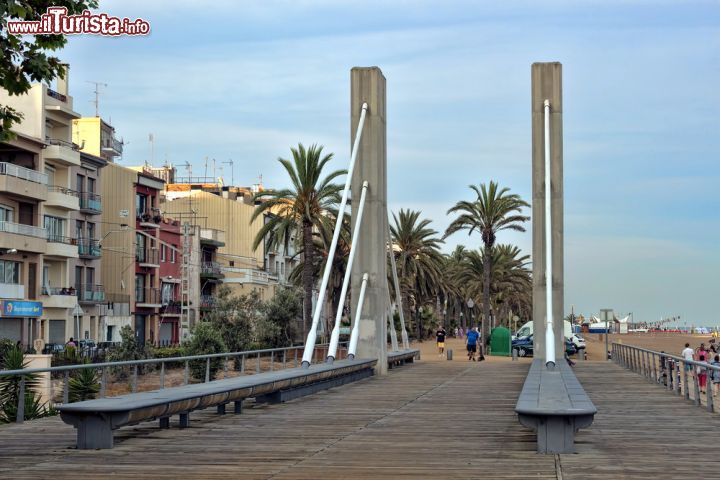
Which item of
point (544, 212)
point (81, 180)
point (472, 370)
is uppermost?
point (81, 180)

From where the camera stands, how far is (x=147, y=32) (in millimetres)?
18172

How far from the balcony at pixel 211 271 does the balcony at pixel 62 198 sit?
76.0 feet

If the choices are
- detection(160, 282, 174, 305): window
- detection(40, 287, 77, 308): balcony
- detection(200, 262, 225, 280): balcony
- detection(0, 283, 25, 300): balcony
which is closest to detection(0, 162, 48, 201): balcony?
detection(0, 283, 25, 300): balcony

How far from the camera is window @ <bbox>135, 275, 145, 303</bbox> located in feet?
247

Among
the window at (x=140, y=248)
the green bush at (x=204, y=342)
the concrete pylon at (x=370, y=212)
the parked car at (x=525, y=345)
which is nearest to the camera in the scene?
the concrete pylon at (x=370, y=212)

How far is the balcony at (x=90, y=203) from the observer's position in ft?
217

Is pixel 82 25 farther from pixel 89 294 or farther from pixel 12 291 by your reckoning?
pixel 89 294

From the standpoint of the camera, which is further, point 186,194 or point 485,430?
point 186,194

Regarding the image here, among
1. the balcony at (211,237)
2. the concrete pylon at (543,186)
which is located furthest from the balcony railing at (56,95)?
the concrete pylon at (543,186)

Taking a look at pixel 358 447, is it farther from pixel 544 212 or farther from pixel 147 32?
pixel 544 212

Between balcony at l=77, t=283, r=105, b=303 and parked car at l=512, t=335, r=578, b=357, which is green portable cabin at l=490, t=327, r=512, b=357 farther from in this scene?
balcony at l=77, t=283, r=105, b=303

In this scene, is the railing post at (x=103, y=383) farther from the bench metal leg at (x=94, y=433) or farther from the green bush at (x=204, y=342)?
the green bush at (x=204, y=342)

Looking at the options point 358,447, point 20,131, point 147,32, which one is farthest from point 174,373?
point 20,131

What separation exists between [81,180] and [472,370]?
36.6 metres
